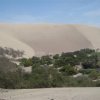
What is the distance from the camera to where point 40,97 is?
1966cm

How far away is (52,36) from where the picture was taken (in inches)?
5748

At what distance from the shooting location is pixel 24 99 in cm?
1908

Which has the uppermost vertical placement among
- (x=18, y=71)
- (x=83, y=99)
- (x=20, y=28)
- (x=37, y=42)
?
(x=20, y=28)

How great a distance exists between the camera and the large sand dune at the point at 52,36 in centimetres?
12762

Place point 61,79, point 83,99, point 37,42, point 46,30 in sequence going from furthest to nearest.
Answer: point 46,30 → point 37,42 → point 61,79 → point 83,99

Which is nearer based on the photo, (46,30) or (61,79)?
(61,79)

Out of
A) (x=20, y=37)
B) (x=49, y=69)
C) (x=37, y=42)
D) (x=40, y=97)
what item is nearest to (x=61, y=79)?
(x=49, y=69)

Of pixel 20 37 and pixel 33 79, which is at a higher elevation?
pixel 20 37

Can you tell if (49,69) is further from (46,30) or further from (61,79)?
(46,30)

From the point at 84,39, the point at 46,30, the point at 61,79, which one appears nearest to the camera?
the point at 61,79

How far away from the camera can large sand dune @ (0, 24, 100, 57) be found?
128 m

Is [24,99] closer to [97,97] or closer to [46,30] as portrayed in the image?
[97,97]

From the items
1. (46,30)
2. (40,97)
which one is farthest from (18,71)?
(46,30)

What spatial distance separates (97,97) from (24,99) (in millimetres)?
3780
